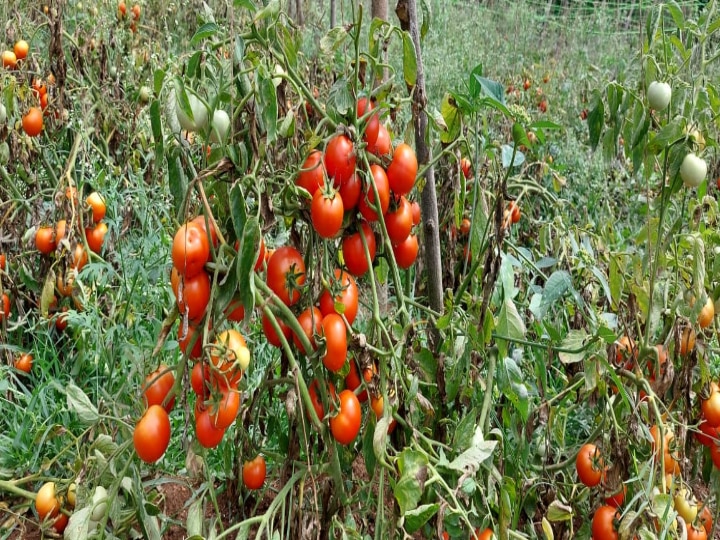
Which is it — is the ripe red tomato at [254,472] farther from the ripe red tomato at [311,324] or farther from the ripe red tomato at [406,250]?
the ripe red tomato at [406,250]

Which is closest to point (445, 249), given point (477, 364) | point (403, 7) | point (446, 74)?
point (477, 364)

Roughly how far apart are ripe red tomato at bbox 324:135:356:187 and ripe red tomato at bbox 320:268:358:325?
0.15 meters

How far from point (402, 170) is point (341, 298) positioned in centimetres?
21

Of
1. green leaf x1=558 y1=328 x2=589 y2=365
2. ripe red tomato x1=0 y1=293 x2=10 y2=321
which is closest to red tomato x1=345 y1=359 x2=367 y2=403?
green leaf x1=558 y1=328 x2=589 y2=365

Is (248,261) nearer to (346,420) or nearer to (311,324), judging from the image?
(311,324)

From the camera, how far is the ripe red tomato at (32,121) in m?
2.06

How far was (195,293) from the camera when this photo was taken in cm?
88

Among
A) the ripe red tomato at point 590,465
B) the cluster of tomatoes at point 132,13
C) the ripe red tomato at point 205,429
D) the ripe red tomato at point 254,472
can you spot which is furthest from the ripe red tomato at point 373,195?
the cluster of tomatoes at point 132,13

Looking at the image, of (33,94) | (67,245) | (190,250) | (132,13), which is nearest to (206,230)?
(190,250)

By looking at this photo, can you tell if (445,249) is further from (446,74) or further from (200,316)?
(446,74)

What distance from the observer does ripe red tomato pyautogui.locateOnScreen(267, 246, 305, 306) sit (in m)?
0.97

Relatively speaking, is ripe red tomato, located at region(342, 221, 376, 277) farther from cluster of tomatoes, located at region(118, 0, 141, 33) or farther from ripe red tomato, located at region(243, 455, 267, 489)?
cluster of tomatoes, located at region(118, 0, 141, 33)

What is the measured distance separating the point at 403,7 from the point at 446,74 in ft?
10.5

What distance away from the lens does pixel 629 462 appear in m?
1.20
